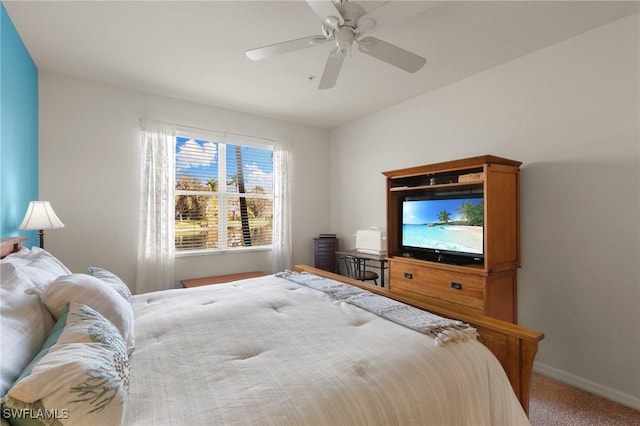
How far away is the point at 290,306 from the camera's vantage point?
169cm

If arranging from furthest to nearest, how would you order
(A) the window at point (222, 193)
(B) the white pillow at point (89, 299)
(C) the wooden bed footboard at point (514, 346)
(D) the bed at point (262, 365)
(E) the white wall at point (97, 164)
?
(A) the window at point (222, 193), (E) the white wall at point (97, 164), (C) the wooden bed footboard at point (514, 346), (B) the white pillow at point (89, 299), (D) the bed at point (262, 365)

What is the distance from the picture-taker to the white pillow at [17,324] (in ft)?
2.56

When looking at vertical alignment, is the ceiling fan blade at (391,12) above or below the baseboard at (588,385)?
above

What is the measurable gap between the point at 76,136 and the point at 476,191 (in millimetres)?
3867

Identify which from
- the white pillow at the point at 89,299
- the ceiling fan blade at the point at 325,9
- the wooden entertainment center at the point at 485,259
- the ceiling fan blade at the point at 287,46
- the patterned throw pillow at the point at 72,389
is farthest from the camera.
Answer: the wooden entertainment center at the point at 485,259

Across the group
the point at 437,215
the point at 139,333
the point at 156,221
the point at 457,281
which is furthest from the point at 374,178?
the point at 139,333

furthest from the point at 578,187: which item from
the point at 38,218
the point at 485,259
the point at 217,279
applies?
the point at 38,218

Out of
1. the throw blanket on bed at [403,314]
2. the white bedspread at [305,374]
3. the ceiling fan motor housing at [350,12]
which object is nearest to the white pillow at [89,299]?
the white bedspread at [305,374]

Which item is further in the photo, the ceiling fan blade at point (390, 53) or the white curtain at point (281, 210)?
the white curtain at point (281, 210)

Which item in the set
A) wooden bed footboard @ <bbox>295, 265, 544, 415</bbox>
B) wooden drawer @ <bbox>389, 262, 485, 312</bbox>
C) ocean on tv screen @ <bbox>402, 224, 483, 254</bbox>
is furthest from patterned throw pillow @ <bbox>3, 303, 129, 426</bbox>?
ocean on tv screen @ <bbox>402, 224, 483, 254</bbox>

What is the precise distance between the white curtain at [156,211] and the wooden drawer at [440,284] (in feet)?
8.02

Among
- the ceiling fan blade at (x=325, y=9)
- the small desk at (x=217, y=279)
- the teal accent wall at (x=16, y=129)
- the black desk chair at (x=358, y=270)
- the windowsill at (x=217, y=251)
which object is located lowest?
the small desk at (x=217, y=279)

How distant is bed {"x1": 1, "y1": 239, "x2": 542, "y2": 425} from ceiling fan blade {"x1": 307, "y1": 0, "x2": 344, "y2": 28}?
5.14 feet

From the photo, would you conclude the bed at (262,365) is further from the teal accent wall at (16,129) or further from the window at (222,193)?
the window at (222,193)
